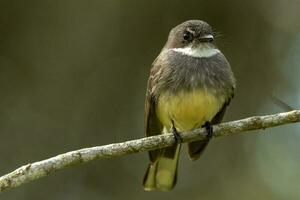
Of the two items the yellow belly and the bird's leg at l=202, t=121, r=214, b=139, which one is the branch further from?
the yellow belly

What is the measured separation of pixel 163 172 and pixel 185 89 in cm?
77

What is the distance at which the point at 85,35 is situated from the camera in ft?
20.0

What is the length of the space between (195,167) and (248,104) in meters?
0.72

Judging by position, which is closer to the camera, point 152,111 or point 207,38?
point 207,38

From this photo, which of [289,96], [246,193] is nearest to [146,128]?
[246,193]

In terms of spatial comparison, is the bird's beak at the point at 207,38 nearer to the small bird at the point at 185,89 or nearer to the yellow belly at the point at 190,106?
the small bird at the point at 185,89

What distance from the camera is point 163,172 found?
231 inches

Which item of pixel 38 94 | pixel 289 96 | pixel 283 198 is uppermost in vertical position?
pixel 38 94

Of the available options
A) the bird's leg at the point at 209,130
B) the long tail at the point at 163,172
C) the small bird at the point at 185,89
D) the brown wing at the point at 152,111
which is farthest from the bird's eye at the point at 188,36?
the long tail at the point at 163,172

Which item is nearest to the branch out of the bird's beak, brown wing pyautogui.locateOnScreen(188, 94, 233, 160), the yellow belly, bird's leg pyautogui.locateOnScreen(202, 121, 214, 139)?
bird's leg pyautogui.locateOnScreen(202, 121, 214, 139)

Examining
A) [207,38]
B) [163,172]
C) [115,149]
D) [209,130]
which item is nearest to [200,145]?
[163,172]

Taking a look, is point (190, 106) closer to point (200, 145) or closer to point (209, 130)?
point (209, 130)

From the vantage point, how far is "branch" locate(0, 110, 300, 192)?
13.3ft

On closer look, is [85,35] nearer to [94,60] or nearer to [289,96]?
[94,60]
